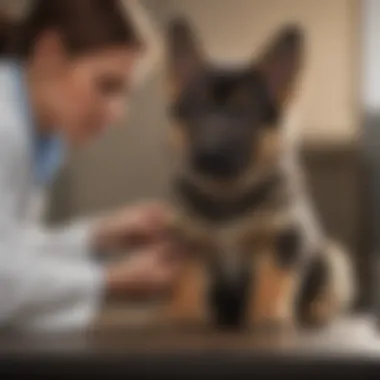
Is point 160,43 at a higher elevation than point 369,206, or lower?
higher

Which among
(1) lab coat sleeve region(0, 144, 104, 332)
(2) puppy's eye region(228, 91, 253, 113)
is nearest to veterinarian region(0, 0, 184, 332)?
(1) lab coat sleeve region(0, 144, 104, 332)

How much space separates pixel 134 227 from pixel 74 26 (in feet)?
0.85

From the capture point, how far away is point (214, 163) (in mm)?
990

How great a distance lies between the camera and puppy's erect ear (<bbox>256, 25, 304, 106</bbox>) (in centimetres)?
102

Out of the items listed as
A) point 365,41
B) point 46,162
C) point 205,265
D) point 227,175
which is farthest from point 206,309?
point 365,41

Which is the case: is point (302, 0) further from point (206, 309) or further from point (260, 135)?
point (206, 309)

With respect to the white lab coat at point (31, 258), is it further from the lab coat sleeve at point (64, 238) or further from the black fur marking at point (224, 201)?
the black fur marking at point (224, 201)

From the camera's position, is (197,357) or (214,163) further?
(214,163)

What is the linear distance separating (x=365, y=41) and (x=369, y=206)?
0.20 metres

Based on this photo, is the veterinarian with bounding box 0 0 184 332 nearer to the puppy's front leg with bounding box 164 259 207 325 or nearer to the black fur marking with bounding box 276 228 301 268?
the puppy's front leg with bounding box 164 259 207 325

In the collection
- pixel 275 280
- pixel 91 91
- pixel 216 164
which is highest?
pixel 91 91

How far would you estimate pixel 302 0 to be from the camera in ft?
3.44

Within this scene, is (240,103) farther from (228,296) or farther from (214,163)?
(228,296)

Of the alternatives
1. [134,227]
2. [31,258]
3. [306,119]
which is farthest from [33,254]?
[306,119]
